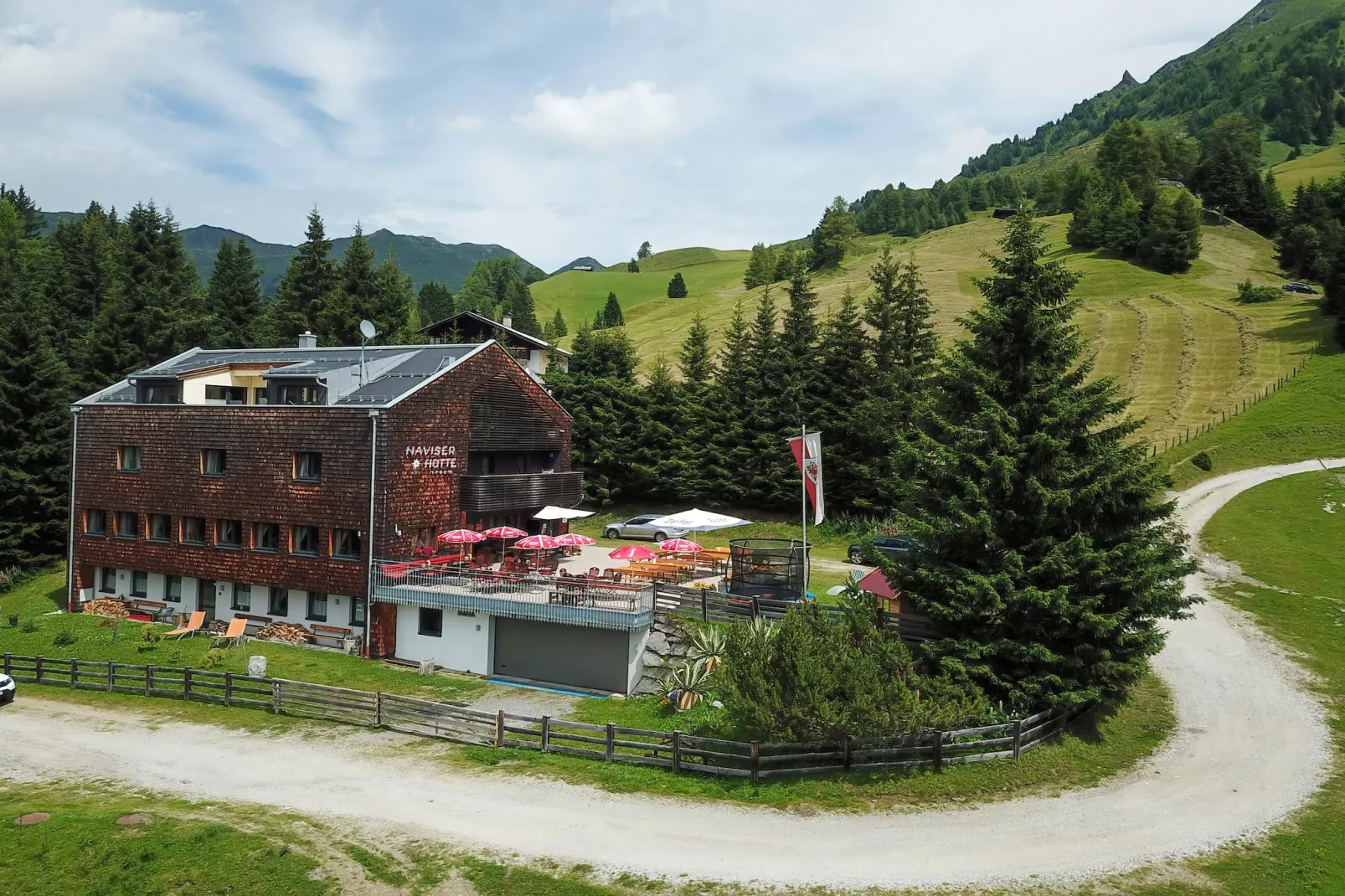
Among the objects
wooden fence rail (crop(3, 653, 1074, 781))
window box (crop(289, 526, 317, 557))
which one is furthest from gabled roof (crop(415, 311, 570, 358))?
wooden fence rail (crop(3, 653, 1074, 781))

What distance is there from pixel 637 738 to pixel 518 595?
9.47 m

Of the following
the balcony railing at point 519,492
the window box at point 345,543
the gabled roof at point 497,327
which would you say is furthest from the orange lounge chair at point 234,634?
the gabled roof at point 497,327

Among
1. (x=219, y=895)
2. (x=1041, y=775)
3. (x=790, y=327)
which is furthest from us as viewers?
(x=790, y=327)

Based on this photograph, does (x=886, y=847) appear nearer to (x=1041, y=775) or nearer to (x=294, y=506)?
(x=1041, y=775)

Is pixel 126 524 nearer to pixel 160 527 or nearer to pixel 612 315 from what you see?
pixel 160 527

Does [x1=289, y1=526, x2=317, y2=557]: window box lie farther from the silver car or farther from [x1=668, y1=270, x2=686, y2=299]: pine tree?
[x1=668, y1=270, x2=686, y2=299]: pine tree

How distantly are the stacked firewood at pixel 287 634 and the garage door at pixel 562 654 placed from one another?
8.30 metres

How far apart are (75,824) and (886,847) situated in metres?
15.2

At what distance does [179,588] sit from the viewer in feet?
112

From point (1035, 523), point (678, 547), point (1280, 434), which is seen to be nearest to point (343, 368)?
point (678, 547)

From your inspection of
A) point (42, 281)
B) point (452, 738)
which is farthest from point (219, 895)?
point (42, 281)

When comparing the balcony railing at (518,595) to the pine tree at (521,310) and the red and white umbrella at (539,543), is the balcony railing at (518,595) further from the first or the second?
the pine tree at (521,310)

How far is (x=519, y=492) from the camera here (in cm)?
3528

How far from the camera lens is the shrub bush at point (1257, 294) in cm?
8475
